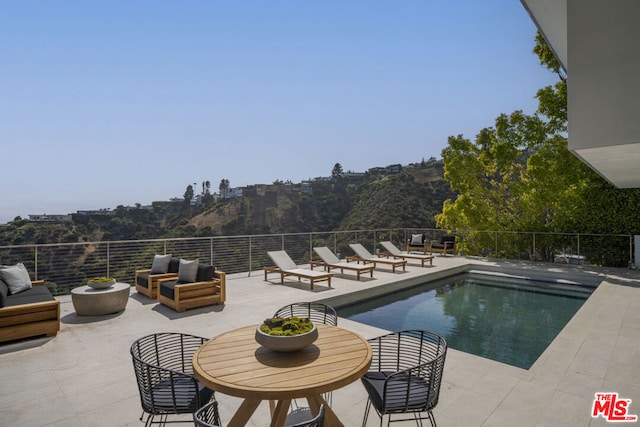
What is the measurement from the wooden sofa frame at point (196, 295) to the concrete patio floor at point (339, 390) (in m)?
0.18

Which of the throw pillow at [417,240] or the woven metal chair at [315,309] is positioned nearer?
the woven metal chair at [315,309]

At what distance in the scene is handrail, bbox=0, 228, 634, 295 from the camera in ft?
22.7

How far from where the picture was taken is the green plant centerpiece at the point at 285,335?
6.97 feet

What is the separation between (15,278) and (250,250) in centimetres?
485

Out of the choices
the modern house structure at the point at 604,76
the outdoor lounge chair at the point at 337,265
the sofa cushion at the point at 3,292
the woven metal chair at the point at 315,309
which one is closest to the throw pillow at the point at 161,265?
the sofa cushion at the point at 3,292

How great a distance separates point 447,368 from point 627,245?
433 inches

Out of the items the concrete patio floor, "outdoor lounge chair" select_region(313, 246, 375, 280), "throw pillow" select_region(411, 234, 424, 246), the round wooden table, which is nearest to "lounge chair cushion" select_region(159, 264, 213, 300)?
the concrete patio floor

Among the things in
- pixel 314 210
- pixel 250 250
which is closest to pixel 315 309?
pixel 250 250

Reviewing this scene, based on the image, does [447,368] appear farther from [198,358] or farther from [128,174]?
[128,174]

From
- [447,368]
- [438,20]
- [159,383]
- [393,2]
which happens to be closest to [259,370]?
[159,383]

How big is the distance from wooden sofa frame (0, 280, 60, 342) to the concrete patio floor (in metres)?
0.11

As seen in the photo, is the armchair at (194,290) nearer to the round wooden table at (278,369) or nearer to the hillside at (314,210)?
the round wooden table at (278,369)

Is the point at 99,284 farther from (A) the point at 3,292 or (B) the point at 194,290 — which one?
(B) the point at 194,290

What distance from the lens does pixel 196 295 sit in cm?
600
